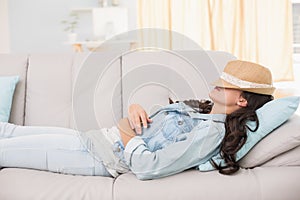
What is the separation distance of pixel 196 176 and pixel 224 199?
0.40 ft

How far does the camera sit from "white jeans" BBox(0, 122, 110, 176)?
1675 mm

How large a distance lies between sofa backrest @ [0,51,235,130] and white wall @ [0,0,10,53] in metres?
1.66

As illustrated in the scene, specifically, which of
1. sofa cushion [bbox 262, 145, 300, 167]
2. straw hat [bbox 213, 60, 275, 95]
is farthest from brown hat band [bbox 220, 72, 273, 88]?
sofa cushion [bbox 262, 145, 300, 167]

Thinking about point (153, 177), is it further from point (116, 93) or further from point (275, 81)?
point (275, 81)

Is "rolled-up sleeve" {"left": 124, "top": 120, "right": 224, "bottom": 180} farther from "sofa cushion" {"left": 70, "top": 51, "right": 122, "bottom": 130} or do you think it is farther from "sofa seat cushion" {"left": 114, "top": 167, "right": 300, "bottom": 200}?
"sofa cushion" {"left": 70, "top": 51, "right": 122, "bottom": 130}

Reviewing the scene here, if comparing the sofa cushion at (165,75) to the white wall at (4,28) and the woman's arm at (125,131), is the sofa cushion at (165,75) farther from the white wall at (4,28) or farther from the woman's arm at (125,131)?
the white wall at (4,28)

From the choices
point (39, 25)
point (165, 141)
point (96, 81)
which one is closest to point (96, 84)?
point (96, 81)

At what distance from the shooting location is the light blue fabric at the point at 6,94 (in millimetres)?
2275

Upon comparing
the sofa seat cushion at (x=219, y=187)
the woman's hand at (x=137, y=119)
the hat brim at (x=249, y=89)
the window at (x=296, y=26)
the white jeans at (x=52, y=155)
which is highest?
the window at (x=296, y=26)

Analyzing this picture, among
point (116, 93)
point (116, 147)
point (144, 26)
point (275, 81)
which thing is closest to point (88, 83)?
point (116, 93)

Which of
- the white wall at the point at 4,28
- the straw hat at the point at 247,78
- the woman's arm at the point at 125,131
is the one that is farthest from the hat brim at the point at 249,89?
the white wall at the point at 4,28

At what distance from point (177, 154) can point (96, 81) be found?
37.7 inches

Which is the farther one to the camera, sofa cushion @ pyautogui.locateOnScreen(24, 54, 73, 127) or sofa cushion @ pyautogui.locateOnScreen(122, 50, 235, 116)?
sofa cushion @ pyautogui.locateOnScreen(24, 54, 73, 127)

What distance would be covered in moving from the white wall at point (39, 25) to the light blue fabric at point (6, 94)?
1763 millimetres
